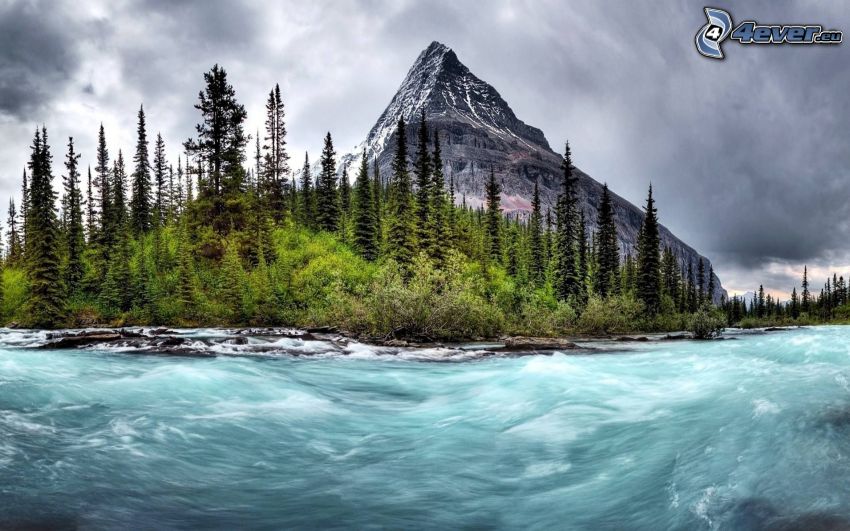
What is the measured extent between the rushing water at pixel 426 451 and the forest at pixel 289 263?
21.9 metres

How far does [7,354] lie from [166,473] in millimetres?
18408

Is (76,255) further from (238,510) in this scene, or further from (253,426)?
(238,510)

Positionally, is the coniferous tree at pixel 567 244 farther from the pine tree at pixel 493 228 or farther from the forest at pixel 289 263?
the pine tree at pixel 493 228

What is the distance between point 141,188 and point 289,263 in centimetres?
3787

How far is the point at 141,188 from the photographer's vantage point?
80.0 m

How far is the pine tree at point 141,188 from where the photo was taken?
262 feet

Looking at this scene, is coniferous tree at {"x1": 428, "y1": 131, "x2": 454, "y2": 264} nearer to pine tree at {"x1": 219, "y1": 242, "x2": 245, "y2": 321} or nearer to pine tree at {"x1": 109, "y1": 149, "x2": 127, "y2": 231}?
pine tree at {"x1": 219, "y1": 242, "x2": 245, "y2": 321}

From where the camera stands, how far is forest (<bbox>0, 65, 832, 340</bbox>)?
1688 inches

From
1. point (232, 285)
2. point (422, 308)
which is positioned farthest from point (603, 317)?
point (232, 285)

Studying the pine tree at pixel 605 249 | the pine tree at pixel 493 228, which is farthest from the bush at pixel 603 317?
the pine tree at pixel 493 228

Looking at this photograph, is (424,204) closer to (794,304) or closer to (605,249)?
(605,249)

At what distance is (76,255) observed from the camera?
61.5m

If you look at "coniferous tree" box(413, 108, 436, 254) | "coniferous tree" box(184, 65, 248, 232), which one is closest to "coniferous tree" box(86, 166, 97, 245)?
"coniferous tree" box(184, 65, 248, 232)

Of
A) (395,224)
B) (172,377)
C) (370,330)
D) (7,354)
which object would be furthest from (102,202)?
(172,377)
